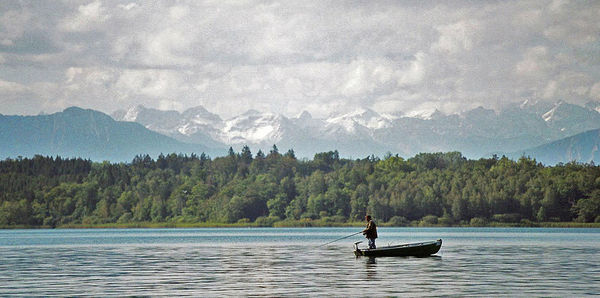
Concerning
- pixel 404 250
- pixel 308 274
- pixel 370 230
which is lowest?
pixel 308 274

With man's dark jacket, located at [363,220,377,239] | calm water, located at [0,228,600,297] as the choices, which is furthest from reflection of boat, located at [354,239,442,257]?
man's dark jacket, located at [363,220,377,239]

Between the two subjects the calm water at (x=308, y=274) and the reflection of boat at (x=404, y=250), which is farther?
the reflection of boat at (x=404, y=250)

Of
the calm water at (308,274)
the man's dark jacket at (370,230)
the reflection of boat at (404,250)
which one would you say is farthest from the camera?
the reflection of boat at (404,250)

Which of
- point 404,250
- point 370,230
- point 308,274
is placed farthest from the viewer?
point 404,250

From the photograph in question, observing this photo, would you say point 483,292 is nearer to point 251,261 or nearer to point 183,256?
point 251,261

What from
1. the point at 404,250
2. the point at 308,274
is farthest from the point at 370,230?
the point at 308,274

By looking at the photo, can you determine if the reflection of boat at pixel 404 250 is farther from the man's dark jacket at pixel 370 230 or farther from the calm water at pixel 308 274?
the man's dark jacket at pixel 370 230

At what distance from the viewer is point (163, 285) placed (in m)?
50.8

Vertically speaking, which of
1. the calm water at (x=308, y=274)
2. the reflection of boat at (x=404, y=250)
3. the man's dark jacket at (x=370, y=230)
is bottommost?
the calm water at (x=308, y=274)

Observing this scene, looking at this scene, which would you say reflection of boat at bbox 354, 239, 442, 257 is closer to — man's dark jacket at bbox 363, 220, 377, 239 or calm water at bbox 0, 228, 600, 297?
calm water at bbox 0, 228, 600, 297

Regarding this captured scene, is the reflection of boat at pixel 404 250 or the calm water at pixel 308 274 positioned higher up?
the reflection of boat at pixel 404 250

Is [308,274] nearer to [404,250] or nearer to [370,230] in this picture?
[370,230]

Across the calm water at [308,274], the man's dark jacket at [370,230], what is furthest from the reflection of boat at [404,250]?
the man's dark jacket at [370,230]

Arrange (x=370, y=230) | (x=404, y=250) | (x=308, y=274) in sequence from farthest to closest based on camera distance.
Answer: (x=404, y=250) → (x=370, y=230) → (x=308, y=274)
